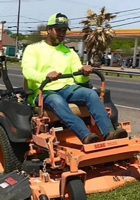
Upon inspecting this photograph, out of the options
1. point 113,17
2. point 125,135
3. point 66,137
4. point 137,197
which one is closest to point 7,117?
point 66,137

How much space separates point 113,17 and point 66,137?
3912 centimetres

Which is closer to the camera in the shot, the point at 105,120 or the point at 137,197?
the point at 137,197

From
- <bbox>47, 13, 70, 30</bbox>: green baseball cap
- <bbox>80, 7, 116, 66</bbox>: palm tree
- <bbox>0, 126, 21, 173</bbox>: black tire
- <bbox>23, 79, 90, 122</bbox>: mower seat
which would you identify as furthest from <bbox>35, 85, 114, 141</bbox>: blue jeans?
<bbox>80, 7, 116, 66</bbox>: palm tree

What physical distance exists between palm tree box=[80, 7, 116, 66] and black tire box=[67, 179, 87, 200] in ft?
123

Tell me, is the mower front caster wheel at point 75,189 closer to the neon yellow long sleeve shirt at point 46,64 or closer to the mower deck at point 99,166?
the mower deck at point 99,166

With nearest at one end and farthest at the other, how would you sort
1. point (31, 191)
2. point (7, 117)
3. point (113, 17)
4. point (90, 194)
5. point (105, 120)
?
point (31, 191), point (90, 194), point (105, 120), point (7, 117), point (113, 17)

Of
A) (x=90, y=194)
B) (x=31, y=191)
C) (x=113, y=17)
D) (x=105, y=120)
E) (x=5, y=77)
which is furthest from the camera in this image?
(x=113, y=17)

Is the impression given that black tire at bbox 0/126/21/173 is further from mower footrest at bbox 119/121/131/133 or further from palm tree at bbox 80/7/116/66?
palm tree at bbox 80/7/116/66

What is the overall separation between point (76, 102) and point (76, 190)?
1.33 metres

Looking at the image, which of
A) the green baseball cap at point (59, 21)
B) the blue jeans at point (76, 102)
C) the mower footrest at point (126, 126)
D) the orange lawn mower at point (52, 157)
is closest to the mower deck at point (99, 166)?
→ the orange lawn mower at point (52, 157)

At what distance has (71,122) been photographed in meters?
3.96

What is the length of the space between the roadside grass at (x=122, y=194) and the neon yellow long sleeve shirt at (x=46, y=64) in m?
1.37

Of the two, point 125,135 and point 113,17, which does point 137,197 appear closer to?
point 125,135

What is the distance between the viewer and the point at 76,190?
3350 mm
